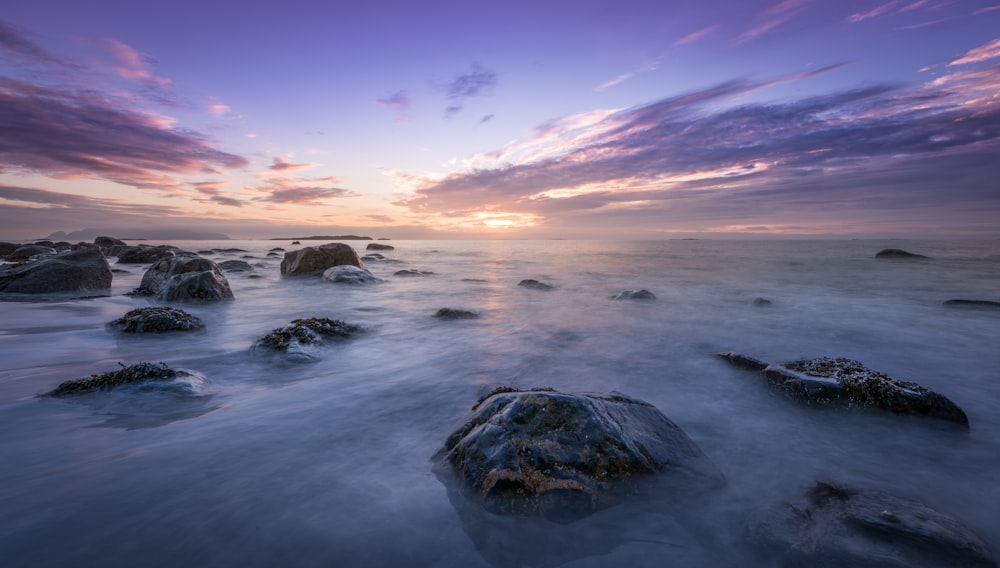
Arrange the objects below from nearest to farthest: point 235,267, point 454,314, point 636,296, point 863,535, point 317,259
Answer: point 863,535 < point 454,314 < point 636,296 < point 317,259 < point 235,267

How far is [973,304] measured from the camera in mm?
11234

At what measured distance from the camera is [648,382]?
17.9ft

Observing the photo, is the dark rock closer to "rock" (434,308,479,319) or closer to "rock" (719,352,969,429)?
"rock" (719,352,969,429)

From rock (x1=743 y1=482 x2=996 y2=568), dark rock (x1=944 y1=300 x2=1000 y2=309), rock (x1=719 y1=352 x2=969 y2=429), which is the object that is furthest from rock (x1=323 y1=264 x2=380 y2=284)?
dark rock (x1=944 y1=300 x2=1000 y2=309)

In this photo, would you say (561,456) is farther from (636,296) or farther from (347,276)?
(347,276)

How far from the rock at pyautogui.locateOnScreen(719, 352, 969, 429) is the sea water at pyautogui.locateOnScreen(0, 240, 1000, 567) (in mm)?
173

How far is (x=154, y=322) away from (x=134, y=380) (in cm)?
356

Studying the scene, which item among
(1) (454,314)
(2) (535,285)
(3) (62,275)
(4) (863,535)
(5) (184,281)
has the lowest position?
(2) (535,285)

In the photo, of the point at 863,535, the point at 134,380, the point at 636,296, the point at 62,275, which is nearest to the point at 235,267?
the point at 62,275

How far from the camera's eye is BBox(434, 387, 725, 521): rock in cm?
258

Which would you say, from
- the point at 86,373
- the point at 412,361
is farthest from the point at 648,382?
the point at 86,373

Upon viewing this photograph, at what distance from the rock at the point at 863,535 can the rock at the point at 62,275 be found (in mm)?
16249

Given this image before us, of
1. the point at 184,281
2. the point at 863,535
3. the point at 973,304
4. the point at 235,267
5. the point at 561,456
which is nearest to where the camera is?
the point at 863,535

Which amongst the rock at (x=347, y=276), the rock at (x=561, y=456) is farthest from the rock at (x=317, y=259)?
the rock at (x=561, y=456)
